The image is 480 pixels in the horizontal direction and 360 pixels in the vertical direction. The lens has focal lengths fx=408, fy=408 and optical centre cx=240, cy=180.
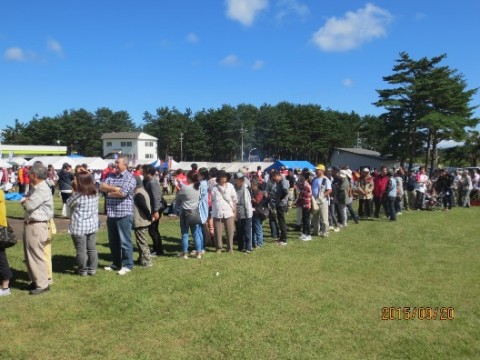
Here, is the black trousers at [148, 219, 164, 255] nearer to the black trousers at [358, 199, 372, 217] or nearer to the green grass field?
the green grass field

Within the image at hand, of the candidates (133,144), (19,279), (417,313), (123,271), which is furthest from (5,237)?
(133,144)

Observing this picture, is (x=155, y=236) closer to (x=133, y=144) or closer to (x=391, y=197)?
(x=391, y=197)

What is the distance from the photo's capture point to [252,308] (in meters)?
5.35

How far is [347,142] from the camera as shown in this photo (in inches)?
3150

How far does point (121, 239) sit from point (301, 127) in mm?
72301

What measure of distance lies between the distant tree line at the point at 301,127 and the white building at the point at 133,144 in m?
4.03

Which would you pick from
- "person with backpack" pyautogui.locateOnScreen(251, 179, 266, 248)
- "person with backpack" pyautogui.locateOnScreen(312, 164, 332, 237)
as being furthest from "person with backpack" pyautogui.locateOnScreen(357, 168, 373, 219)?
"person with backpack" pyautogui.locateOnScreen(251, 179, 266, 248)

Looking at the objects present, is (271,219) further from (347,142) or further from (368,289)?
(347,142)

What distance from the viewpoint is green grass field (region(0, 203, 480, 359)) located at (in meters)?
4.23

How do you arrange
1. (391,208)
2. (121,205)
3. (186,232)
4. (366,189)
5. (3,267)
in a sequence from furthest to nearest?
(366,189), (391,208), (186,232), (121,205), (3,267)

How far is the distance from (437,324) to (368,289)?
4.39ft

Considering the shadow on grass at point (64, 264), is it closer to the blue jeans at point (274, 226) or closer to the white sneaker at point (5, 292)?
the white sneaker at point (5, 292)

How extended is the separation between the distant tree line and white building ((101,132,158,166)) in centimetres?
403

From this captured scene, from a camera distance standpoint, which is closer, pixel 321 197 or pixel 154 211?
pixel 154 211
